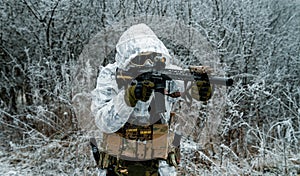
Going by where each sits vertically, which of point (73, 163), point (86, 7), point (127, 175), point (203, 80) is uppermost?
point (86, 7)

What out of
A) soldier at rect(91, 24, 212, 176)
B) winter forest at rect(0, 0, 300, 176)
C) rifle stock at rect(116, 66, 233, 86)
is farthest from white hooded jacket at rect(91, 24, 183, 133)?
winter forest at rect(0, 0, 300, 176)

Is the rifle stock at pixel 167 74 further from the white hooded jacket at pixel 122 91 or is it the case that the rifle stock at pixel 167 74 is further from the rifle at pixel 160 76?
the white hooded jacket at pixel 122 91

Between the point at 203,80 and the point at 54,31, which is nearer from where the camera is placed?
the point at 203,80

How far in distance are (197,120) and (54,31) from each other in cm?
278

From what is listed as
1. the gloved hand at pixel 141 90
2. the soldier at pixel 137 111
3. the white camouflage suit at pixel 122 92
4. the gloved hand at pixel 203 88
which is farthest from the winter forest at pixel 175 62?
the gloved hand at pixel 141 90

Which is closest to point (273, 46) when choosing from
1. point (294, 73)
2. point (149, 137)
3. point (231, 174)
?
point (294, 73)

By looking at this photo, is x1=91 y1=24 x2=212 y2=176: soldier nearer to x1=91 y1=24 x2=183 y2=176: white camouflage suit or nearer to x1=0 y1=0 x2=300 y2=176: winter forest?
x1=91 y1=24 x2=183 y2=176: white camouflage suit

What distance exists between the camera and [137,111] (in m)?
2.05

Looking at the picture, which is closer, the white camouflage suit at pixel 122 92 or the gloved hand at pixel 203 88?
the gloved hand at pixel 203 88

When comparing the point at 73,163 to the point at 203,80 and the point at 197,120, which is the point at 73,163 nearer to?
the point at 197,120

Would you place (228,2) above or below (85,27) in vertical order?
above

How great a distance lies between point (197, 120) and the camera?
3.92 m

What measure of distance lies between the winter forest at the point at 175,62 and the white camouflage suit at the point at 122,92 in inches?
61.0

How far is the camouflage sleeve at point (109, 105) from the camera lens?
6.20ft
